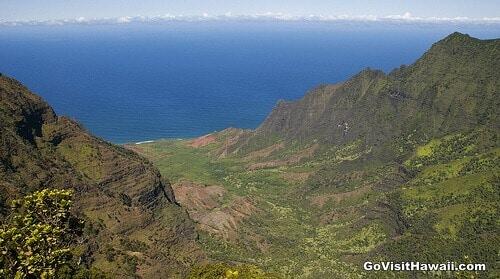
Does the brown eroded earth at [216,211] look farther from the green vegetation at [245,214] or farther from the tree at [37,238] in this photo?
the tree at [37,238]

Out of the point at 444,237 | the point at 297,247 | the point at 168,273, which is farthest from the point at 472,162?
the point at 168,273

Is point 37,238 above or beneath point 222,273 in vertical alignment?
above

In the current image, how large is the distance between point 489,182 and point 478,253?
32.3 metres

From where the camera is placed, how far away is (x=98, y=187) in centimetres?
12062

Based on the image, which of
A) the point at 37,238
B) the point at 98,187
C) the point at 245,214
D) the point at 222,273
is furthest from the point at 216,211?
the point at 37,238

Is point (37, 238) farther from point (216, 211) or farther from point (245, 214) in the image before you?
point (245, 214)

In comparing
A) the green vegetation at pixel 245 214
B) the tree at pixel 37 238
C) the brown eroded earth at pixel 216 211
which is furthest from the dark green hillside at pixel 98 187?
the tree at pixel 37 238

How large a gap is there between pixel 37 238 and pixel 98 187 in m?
87.3

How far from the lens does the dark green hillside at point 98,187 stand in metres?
96.8

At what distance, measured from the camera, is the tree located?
35.3 metres

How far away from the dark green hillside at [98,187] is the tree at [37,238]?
146 feet

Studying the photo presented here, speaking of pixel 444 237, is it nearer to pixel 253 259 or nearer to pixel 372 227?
pixel 372 227

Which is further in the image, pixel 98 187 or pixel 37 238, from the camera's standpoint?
pixel 98 187

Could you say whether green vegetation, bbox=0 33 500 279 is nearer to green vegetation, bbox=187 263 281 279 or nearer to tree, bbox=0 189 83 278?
green vegetation, bbox=187 263 281 279
